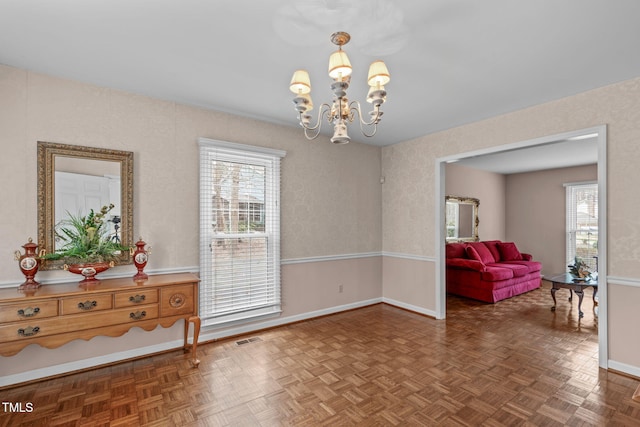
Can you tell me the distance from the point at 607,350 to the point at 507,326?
118 cm

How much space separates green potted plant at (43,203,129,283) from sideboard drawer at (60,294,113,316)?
11.2 inches

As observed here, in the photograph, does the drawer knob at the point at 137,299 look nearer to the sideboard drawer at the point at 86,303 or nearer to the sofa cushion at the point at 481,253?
the sideboard drawer at the point at 86,303

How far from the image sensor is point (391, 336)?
359 centimetres

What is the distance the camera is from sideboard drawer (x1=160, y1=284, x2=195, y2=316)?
2805 mm

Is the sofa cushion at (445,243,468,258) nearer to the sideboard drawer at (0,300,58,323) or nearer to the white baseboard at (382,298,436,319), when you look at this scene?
the white baseboard at (382,298,436,319)

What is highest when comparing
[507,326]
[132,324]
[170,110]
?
[170,110]

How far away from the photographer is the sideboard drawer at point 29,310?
2.20 m

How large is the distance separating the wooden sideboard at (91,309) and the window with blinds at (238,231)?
48 centimetres

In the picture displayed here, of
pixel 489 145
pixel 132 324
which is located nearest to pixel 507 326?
pixel 489 145

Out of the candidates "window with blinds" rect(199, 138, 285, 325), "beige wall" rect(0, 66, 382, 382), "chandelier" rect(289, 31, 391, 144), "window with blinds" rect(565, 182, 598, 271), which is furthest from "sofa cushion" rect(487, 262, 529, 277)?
"chandelier" rect(289, 31, 391, 144)

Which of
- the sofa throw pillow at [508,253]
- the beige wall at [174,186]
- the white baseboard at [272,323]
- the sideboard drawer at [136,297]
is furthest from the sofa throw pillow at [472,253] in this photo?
the sideboard drawer at [136,297]

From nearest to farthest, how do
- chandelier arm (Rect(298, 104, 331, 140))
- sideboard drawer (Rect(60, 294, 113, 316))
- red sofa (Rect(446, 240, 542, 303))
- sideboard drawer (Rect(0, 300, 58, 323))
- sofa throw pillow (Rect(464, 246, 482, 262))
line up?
chandelier arm (Rect(298, 104, 331, 140)) → sideboard drawer (Rect(0, 300, 58, 323)) → sideboard drawer (Rect(60, 294, 113, 316)) → red sofa (Rect(446, 240, 542, 303)) → sofa throw pillow (Rect(464, 246, 482, 262))

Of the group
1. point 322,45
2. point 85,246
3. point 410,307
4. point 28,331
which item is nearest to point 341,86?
point 322,45

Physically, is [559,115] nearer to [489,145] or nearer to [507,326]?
[489,145]
